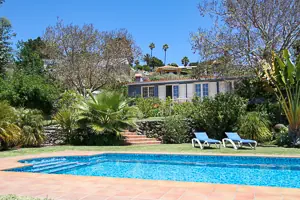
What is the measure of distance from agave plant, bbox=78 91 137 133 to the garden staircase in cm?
100

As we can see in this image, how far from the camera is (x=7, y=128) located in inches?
496

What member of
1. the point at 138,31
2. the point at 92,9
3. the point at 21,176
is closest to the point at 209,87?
the point at 138,31

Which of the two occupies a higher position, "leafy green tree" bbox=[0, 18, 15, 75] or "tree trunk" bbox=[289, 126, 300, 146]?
"leafy green tree" bbox=[0, 18, 15, 75]

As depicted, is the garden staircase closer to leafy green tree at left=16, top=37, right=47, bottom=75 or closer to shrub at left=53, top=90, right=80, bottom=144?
shrub at left=53, top=90, right=80, bottom=144

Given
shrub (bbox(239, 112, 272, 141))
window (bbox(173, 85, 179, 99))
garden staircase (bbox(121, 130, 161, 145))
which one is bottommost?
garden staircase (bbox(121, 130, 161, 145))

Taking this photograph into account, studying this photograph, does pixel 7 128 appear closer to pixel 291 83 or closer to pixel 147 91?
pixel 291 83

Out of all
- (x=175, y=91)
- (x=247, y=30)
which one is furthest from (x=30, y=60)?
(x=247, y=30)

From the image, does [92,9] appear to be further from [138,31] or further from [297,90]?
[297,90]

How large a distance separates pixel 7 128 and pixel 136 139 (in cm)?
720

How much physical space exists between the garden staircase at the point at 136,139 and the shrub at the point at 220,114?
3.03m

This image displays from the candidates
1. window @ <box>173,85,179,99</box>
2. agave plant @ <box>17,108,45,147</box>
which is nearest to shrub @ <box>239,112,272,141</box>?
agave plant @ <box>17,108,45,147</box>

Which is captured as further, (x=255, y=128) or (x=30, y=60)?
(x=30, y=60)

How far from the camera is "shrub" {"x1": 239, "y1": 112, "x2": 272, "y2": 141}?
15.8 meters

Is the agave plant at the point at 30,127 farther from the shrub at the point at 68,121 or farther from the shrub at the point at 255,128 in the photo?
the shrub at the point at 255,128
